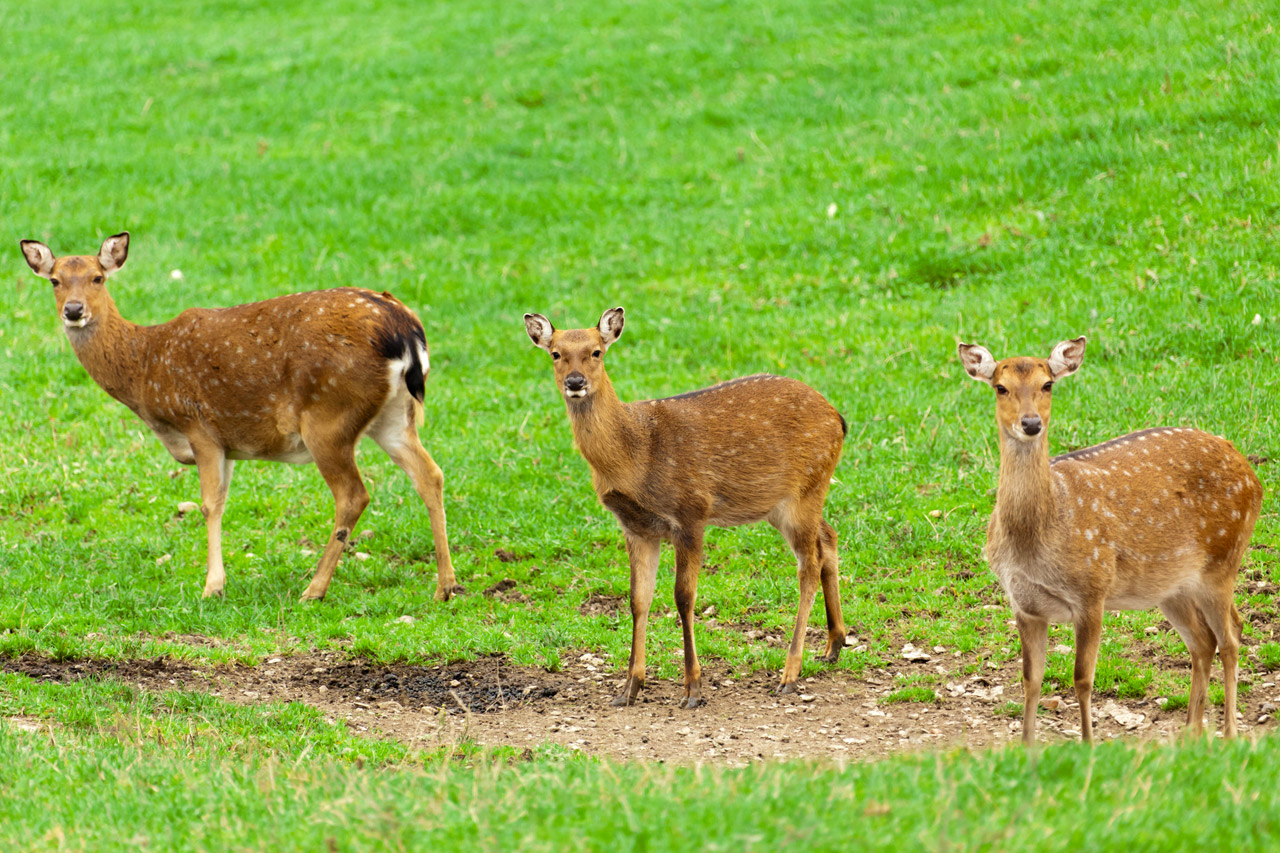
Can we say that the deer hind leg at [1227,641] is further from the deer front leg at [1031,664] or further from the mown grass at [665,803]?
the mown grass at [665,803]

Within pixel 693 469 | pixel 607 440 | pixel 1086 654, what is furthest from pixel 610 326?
pixel 1086 654

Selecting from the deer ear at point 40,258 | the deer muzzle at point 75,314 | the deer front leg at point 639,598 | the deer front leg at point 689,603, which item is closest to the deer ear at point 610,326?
the deer front leg at point 639,598

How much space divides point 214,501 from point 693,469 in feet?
12.7

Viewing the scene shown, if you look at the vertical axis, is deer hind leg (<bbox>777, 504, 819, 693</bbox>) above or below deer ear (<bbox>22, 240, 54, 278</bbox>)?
below

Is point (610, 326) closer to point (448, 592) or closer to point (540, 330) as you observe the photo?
point (540, 330)

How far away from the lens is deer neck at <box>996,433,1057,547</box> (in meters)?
6.57

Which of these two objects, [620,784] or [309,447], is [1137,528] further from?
[309,447]

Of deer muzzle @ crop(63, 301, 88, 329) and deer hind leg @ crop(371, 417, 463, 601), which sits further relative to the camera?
deer muzzle @ crop(63, 301, 88, 329)

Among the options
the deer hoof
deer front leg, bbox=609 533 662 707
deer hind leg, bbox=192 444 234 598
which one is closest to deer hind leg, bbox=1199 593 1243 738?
deer front leg, bbox=609 533 662 707

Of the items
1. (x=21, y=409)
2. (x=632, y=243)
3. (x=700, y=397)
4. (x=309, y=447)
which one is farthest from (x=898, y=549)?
(x=21, y=409)

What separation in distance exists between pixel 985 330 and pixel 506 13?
41.7ft

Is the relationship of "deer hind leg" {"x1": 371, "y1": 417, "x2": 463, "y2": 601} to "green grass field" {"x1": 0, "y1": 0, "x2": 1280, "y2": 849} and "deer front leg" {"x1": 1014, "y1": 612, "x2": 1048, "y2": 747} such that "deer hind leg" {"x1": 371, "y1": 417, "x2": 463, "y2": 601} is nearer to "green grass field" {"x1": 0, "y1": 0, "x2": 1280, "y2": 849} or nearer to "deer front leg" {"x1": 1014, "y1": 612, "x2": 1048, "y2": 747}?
"green grass field" {"x1": 0, "y1": 0, "x2": 1280, "y2": 849}

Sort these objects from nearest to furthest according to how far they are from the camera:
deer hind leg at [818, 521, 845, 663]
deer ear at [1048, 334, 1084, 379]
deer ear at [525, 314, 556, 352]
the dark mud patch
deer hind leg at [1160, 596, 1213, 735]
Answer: deer ear at [1048, 334, 1084, 379] → deer hind leg at [1160, 596, 1213, 735] → the dark mud patch → deer ear at [525, 314, 556, 352] → deer hind leg at [818, 521, 845, 663]

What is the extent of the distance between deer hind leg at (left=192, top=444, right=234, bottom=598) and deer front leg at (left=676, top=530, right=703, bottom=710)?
3543mm
